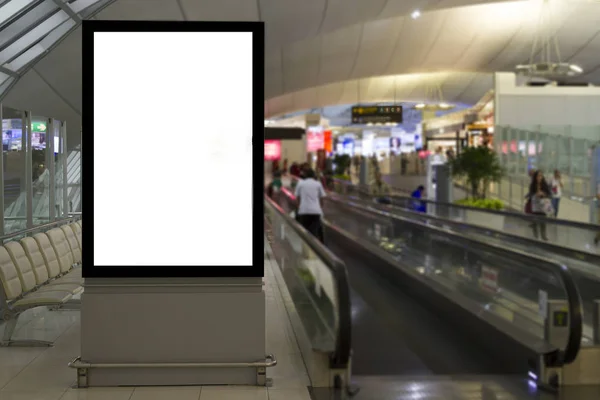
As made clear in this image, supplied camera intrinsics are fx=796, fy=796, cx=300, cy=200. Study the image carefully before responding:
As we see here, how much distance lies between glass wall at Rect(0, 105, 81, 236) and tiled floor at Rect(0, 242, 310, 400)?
2.28 meters

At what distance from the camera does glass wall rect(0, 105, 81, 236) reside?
373 inches

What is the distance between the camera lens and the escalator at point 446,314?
22.4ft

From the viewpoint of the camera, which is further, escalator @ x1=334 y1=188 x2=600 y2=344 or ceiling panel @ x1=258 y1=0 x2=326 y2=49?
ceiling panel @ x1=258 y1=0 x2=326 y2=49

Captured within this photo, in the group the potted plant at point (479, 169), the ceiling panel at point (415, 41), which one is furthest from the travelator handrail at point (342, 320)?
the ceiling panel at point (415, 41)

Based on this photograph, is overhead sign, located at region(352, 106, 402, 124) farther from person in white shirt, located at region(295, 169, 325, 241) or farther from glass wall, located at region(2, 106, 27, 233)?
glass wall, located at region(2, 106, 27, 233)

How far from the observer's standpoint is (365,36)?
33.8 metres

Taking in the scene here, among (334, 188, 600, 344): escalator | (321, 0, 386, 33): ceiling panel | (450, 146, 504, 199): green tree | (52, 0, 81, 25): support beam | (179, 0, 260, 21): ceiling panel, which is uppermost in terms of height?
(321, 0, 386, 33): ceiling panel

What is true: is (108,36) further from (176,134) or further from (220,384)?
(220,384)

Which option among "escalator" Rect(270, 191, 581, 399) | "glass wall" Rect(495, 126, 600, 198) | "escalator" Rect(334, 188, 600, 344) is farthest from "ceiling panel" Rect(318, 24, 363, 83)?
"escalator" Rect(270, 191, 581, 399)

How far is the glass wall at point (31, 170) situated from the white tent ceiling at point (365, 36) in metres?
2.04

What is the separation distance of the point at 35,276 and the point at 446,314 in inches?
189

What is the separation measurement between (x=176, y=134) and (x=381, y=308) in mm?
5605

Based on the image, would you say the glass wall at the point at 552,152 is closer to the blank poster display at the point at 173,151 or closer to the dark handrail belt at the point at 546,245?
the dark handrail belt at the point at 546,245

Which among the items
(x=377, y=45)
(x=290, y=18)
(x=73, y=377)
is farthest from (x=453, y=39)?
(x=73, y=377)
